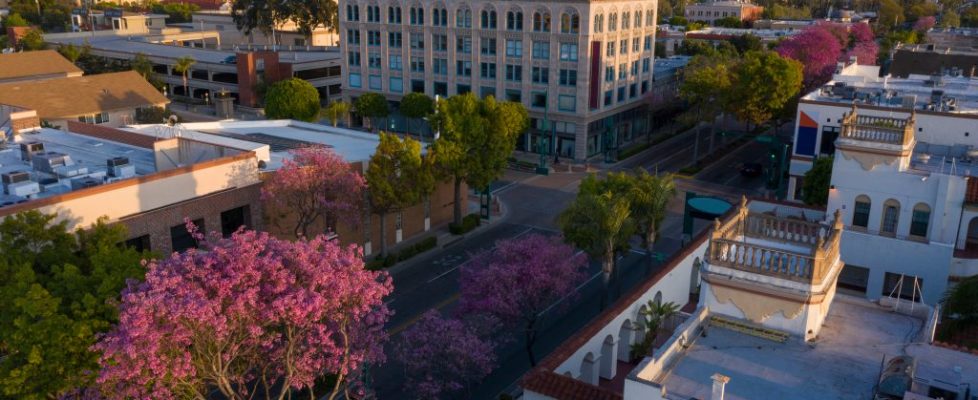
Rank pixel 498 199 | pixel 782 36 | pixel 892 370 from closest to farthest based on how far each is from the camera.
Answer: pixel 892 370
pixel 498 199
pixel 782 36

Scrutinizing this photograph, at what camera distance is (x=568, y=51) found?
7456cm

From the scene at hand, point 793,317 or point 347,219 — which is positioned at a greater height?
point 793,317

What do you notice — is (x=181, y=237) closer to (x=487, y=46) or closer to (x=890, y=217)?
(x=890, y=217)

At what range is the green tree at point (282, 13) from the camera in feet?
379

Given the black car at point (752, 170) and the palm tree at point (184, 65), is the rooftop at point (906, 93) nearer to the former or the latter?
the black car at point (752, 170)

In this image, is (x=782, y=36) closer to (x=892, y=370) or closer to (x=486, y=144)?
(x=486, y=144)

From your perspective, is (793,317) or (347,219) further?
Answer: (347,219)

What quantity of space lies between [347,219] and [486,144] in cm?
1298

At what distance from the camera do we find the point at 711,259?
840 inches

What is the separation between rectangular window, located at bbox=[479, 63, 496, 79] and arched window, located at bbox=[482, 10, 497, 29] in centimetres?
376

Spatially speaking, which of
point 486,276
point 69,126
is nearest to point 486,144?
point 486,276

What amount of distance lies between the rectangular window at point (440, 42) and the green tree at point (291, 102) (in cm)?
1395

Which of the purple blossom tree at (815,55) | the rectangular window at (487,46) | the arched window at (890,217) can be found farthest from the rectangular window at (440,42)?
the arched window at (890,217)

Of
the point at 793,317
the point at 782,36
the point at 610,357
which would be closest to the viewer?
the point at 793,317
